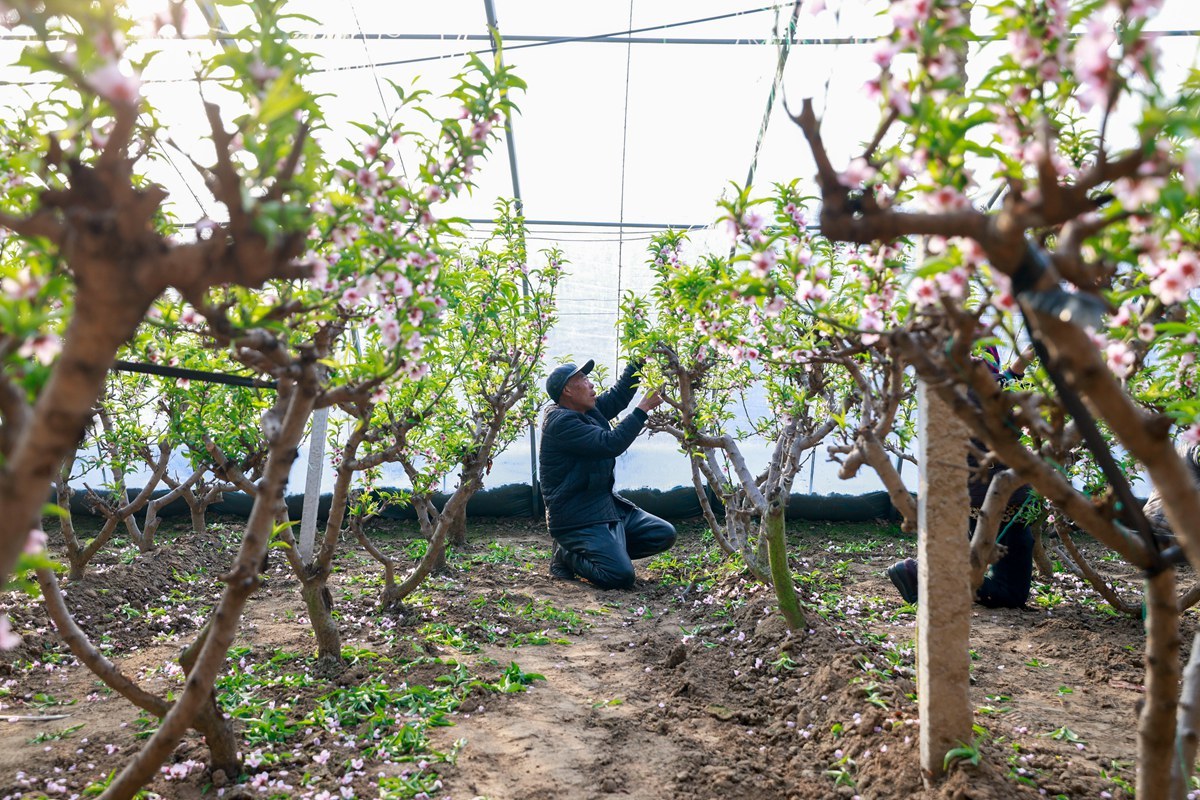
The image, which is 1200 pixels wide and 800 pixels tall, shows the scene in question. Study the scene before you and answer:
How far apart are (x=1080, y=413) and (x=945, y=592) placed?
3.70ft

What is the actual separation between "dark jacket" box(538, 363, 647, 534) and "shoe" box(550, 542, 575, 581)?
19 centimetres

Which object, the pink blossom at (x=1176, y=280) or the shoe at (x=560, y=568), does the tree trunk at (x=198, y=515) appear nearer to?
the shoe at (x=560, y=568)

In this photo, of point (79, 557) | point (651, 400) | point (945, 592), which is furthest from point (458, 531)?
point (945, 592)

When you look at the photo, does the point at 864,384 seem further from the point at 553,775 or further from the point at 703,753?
the point at 553,775

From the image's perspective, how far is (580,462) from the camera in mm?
6707

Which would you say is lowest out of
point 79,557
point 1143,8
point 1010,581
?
point 79,557

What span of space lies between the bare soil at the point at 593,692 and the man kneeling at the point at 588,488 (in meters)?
0.33

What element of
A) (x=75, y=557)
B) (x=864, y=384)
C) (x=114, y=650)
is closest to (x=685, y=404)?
(x=864, y=384)

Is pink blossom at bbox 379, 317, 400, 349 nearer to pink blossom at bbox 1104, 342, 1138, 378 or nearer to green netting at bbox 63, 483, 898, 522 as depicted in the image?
pink blossom at bbox 1104, 342, 1138, 378

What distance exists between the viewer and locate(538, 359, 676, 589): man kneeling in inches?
251

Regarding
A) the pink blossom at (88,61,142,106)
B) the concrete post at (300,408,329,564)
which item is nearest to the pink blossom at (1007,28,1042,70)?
the pink blossom at (88,61,142,106)

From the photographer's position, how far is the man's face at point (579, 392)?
6633 millimetres

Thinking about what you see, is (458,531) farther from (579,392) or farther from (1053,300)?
(1053,300)

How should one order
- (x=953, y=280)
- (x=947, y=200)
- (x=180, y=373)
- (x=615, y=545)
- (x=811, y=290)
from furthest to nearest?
(x=615, y=545)
(x=180, y=373)
(x=811, y=290)
(x=953, y=280)
(x=947, y=200)
